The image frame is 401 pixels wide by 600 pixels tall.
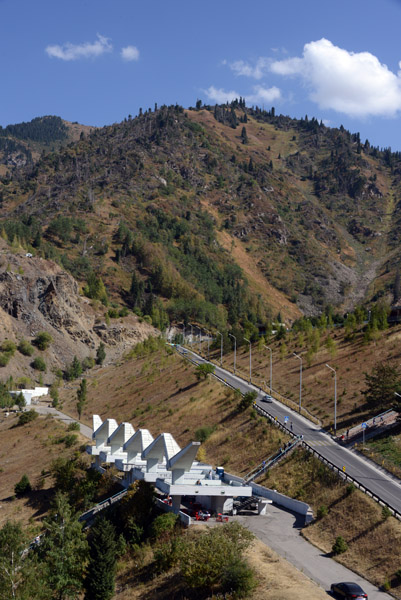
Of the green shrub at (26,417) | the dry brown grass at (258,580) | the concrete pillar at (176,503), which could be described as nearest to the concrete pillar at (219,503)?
the concrete pillar at (176,503)

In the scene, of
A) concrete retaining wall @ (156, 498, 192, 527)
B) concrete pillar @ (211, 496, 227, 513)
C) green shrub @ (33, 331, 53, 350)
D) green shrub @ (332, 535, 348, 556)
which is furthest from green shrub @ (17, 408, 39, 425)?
green shrub @ (332, 535, 348, 556)

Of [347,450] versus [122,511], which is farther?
[347,450]

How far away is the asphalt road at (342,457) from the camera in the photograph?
49.6 meters

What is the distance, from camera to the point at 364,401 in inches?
2968

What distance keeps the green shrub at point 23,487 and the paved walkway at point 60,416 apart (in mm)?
15890

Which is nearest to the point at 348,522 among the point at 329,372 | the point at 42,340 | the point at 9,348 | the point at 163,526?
the point at 163,526

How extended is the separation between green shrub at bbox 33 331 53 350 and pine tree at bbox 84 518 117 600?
10133 cm

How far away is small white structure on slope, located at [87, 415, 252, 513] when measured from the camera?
47.6 m

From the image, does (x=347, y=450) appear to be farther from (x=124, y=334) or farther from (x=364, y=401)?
(x=124, y=334)

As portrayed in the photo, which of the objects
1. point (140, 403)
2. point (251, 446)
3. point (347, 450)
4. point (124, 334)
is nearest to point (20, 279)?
point (124, 334)

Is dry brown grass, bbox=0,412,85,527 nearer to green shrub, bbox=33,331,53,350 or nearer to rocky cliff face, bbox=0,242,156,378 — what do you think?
green shrub, bbox=33,331,53,350

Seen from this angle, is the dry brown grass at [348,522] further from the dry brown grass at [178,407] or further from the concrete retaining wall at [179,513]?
the concrete retaining wall at [179,513]

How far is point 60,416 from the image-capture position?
9988 cm

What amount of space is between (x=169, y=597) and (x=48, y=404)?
7819cm
